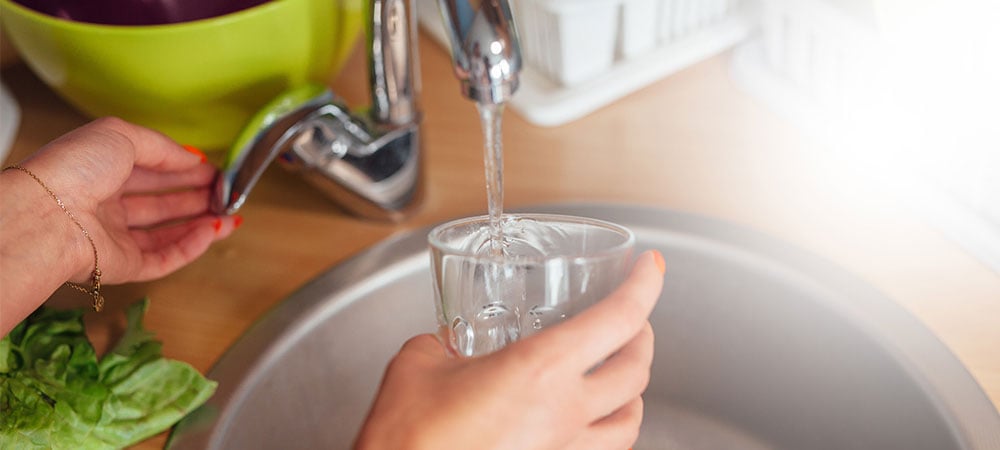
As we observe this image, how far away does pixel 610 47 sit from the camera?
0.89 m

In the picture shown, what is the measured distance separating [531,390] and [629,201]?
0.37 metres

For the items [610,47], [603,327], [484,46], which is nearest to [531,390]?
[603,327]

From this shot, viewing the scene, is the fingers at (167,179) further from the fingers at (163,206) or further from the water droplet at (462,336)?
the water droplet at (462,336)

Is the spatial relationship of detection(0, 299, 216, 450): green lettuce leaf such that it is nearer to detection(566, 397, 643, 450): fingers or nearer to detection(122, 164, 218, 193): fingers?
detection(122, 164, 218, 193): fingers

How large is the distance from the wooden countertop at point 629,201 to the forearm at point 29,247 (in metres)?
0.10

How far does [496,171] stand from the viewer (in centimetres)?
67

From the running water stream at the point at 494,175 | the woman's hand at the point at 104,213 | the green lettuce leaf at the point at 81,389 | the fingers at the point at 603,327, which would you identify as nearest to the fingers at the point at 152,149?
the woman's hand at the point at 104,213

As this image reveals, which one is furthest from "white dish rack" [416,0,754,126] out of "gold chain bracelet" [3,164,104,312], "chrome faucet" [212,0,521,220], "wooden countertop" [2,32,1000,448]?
"gold chain bracelet" [3,164,104,312]

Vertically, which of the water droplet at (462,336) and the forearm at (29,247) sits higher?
the forearm at (29,247)

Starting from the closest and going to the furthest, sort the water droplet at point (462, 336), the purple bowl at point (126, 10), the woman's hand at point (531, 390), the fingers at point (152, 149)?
the woman's hand at point (531, 390) → the water droplet at point (462, 336) → the fingers at point (152, 149) → the purple bowl at point (126, 10)

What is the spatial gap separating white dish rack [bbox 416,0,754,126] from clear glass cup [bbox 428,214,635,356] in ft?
1.04

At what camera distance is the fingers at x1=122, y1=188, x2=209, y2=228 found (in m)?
0.76

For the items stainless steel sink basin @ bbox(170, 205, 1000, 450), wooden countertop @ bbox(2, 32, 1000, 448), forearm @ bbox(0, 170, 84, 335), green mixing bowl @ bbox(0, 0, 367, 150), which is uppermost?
green mixing bowl @ bbox(0, 0, 367, 150)

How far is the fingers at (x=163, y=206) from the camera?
2.49 feet
